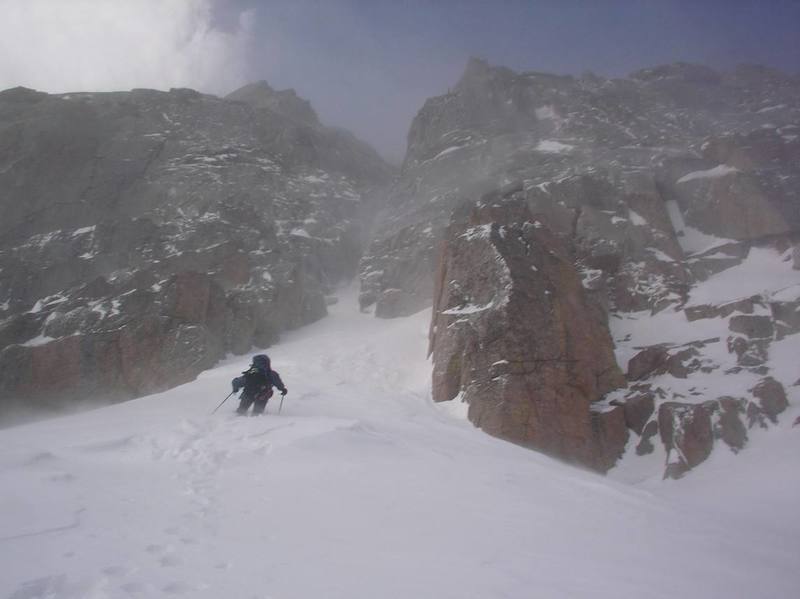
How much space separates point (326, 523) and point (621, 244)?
2747 cm

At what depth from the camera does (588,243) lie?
98.1 feet

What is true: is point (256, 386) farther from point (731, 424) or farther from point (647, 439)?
point (731, 424)

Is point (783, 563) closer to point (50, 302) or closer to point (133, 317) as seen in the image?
point (133, 317)

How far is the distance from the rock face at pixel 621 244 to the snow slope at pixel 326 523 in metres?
8.83

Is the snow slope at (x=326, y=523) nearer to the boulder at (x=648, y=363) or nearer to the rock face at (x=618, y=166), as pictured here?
the boulder at (x=648, y=363)

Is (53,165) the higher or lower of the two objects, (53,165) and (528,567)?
the higher

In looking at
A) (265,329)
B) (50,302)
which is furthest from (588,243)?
(50,302)

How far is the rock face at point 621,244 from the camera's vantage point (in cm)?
1933

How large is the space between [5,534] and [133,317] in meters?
27.7

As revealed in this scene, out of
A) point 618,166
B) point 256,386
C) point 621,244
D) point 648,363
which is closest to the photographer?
point 256,386

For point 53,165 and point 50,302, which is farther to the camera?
point 53,165

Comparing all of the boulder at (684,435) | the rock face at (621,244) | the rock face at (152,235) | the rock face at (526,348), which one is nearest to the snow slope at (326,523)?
the rock face at (526,348)

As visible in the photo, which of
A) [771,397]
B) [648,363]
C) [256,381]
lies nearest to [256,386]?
[256,381]

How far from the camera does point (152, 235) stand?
38375 millimetres
